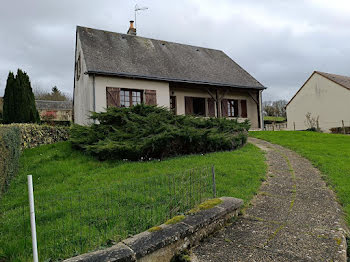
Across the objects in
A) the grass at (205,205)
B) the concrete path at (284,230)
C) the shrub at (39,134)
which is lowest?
the concrete path at (284,230)

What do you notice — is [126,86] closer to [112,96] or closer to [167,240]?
[112,96]

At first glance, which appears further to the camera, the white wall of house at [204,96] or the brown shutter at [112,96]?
the white wall of house at [204,96]

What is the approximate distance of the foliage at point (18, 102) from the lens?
13156 mm

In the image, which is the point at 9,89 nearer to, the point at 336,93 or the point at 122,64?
the point at 122,64

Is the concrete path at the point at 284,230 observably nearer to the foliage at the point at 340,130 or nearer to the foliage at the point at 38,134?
the foliage at the point at 38,134

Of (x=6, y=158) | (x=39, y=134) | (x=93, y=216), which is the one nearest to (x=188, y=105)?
(x=39, y=134)

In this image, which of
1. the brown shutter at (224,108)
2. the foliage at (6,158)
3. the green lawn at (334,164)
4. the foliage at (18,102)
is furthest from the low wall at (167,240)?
the brown shutter at (224,108)

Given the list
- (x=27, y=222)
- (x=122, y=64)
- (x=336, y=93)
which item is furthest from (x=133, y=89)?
(x=336, y=93)

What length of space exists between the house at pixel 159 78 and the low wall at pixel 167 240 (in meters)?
10.8

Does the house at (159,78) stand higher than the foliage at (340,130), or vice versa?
the house at (159,78)

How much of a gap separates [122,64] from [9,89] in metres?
5.80

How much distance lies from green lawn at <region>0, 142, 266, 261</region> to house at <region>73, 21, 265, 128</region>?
21.3 ft

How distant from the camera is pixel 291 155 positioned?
28.5ft

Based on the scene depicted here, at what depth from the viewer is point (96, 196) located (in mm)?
4324
